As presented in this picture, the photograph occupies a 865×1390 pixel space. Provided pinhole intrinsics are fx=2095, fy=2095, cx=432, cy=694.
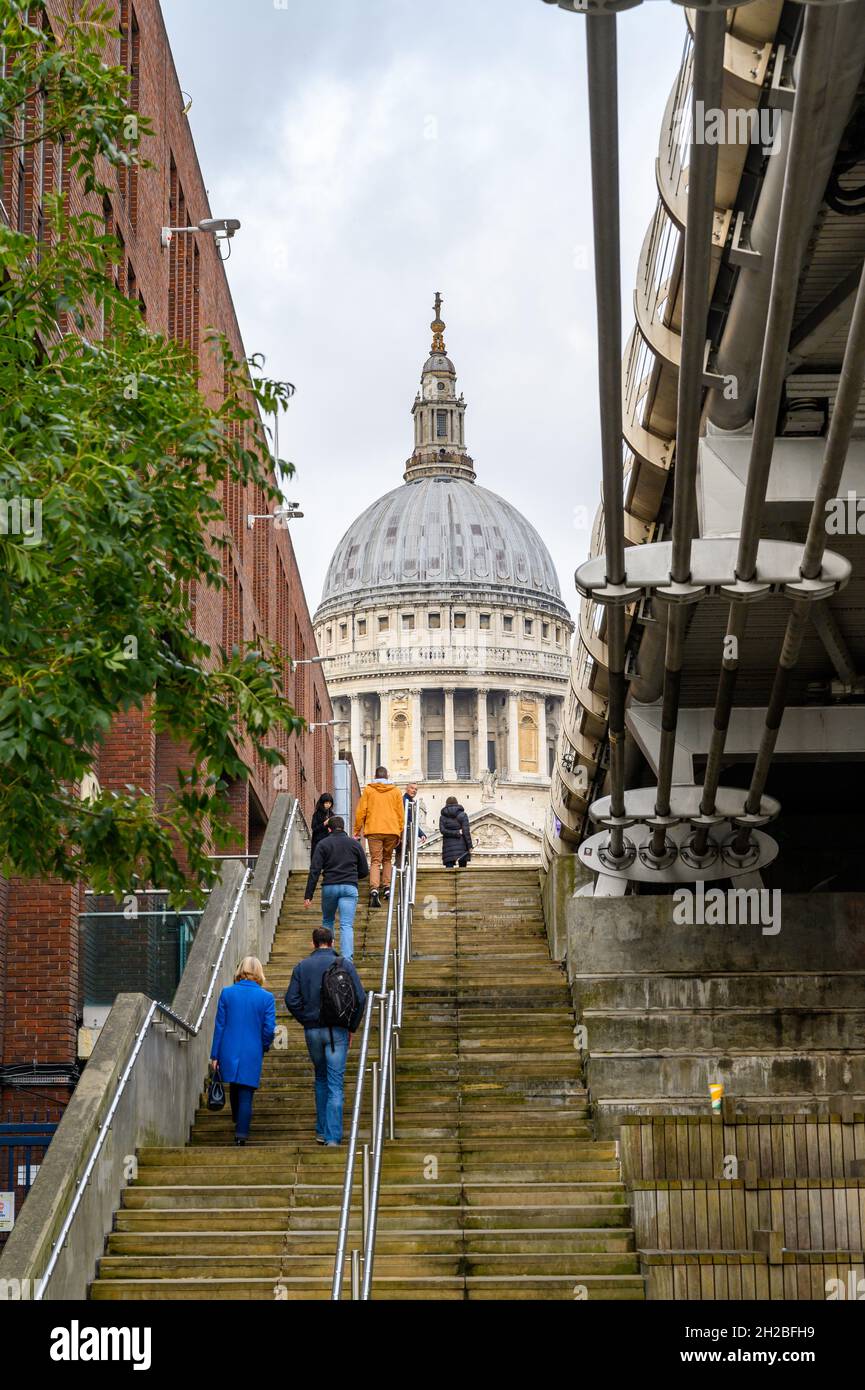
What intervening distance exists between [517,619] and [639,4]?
139869 mm

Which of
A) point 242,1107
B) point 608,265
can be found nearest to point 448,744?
point 242,1107

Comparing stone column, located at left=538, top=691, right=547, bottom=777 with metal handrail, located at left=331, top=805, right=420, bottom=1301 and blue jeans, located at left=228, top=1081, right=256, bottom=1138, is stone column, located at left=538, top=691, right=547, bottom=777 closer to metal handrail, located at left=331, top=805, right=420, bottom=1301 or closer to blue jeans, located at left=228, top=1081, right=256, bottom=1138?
metal handrail, located at left=331, top=805, right=420, bottom=1301

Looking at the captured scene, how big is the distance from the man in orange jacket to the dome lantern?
140 metres

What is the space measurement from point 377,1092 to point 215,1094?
3081mm

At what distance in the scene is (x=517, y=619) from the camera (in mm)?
146250

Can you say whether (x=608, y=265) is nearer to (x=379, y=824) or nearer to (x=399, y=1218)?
(x=399, y=1218)

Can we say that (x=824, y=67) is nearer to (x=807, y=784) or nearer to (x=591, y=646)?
(x=591, y=646)

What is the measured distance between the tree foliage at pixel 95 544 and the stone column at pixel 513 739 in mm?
124087

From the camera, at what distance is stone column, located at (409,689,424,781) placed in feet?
452

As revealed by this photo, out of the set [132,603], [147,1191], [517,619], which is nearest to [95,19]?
[132,603]

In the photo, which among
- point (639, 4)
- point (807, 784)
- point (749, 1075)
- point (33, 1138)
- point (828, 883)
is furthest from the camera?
point (828, 883)

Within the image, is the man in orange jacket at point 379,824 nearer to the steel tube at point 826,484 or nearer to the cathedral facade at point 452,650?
the steel tube at point 826,484

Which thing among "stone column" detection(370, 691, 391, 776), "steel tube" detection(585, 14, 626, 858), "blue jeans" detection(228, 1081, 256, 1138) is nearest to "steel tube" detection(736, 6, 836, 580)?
"steel tube" detection(585, 14, 626, 858)
